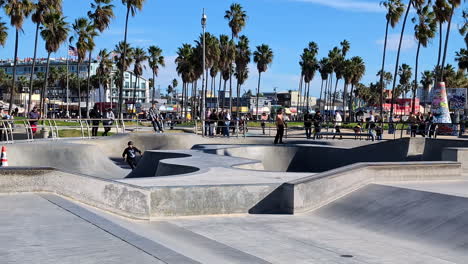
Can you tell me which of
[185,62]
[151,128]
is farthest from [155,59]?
[151,128]

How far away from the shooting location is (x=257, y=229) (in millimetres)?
9977

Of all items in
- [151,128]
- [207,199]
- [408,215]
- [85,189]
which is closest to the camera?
[85,189]

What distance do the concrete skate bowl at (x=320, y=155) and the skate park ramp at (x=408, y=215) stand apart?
26.5 feet

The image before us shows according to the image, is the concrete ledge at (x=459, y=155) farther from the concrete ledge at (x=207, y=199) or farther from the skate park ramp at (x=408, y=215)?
the concrete ledge at (x=207, y=199)

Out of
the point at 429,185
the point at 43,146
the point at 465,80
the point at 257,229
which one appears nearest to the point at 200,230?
the point at 257,229

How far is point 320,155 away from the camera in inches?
823

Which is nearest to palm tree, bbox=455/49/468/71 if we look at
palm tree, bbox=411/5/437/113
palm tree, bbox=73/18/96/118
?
palm tree, bbox=411/5/437/113

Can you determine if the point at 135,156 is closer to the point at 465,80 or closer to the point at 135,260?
the point at 135,260

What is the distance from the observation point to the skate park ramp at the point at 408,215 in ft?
29.6

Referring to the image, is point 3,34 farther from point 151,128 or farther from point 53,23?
point 151,128

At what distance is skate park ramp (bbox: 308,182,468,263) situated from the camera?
9023 mm

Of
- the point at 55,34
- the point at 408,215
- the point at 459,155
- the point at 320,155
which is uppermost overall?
the point at 55,34

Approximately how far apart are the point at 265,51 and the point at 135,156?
77678 mm

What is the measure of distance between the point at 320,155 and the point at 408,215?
10651 mm
